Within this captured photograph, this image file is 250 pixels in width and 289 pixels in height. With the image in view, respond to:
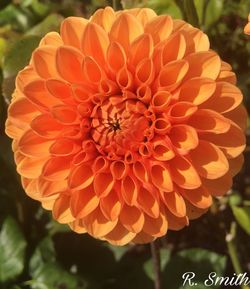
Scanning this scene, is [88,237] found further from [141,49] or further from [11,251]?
[141,49]

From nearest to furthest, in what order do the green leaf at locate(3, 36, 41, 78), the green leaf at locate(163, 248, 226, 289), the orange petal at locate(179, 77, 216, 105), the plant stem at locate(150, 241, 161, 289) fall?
the orange petal at locate(179, 77, 216, 105) < the plant stem at locate(150, 241, 161, 289) < the green leaf at locate(3, 36, 41, 78) < the green leaf at locate(163, 248, 226, 289)

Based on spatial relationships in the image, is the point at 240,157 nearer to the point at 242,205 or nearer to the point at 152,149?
the point at 152,149

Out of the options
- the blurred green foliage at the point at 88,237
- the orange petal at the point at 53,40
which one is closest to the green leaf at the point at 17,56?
the blurred green foliage at the point at 88,237

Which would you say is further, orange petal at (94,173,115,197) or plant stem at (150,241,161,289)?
plant stem at (150,241,161,289)

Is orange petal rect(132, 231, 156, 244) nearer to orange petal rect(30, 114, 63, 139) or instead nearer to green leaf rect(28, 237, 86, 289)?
orange petal rect(30, 114, 63, 139)

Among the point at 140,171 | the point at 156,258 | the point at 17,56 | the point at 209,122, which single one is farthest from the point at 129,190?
the point at 17,56

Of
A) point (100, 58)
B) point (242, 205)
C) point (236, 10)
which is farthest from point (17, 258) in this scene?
point (236, 10)

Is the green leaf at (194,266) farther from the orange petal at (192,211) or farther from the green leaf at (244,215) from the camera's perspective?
the orange petal at (192,211)

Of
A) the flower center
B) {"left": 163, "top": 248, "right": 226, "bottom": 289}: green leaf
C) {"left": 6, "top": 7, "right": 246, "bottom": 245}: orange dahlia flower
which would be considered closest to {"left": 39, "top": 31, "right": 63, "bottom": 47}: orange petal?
{"left": 6, "top": 7, "right": 246, "bottom": 245}: orange dahlia flower

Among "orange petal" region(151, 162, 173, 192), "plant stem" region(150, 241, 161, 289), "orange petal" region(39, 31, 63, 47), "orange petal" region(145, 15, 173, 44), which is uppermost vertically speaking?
"orange petal" region(145, 15, 173, 44)
